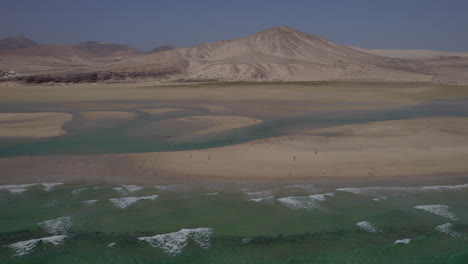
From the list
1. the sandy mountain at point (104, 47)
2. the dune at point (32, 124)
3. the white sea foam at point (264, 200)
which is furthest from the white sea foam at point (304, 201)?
the sandy mountain at point (104, 47)

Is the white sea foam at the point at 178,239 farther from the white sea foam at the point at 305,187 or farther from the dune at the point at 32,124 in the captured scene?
the dune at the point at 32,124

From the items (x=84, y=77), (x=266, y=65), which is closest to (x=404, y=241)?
(x=84, y=77)

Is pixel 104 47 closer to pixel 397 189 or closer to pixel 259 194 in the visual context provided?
pixel 259 194

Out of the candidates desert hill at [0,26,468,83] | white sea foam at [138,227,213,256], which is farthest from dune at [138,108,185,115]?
desert hill at [0,26,468,83]

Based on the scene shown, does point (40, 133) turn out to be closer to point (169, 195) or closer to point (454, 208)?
point (169, 195)

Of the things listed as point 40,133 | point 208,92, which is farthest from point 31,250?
point 208,92

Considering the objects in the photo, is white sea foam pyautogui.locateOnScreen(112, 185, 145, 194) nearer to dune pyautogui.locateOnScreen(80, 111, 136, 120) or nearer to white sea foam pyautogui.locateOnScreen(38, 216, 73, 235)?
white sea foam pyautogui.locateOnScreen(38, 216, 73, 235)

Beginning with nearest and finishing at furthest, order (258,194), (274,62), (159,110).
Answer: (258,194) < (159,110) < (274,62)
